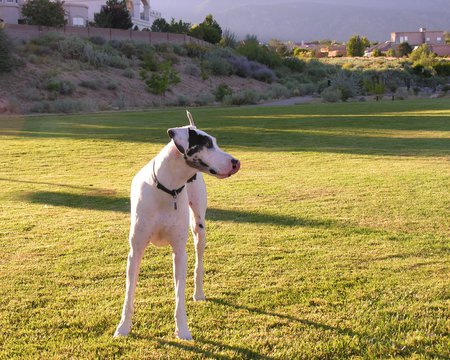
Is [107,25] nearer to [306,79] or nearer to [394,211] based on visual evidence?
[306,79]

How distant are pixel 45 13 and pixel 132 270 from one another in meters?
62.0

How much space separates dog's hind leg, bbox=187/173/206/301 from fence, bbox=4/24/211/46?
171 ft

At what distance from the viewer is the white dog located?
4336 millimetres

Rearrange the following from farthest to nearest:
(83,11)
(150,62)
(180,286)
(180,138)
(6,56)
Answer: (83,11) < (150,62) < (6,56) < (180,286) < (180,138)

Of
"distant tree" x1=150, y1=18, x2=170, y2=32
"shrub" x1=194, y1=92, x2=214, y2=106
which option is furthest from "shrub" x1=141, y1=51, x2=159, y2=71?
"distant tree" x1=150, y1=18, x2=170, y2=32

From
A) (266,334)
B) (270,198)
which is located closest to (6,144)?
(270,198)

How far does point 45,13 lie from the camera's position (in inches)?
2450

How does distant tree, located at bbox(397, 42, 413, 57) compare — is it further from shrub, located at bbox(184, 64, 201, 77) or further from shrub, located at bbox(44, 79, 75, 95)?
shrub, located at bbox(44, 79, 75, 95)

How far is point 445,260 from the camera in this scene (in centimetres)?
682

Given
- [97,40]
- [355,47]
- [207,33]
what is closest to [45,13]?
[97,40]

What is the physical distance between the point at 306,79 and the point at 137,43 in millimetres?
18755

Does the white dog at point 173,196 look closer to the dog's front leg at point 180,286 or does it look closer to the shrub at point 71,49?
the dog's front leg at point 180,286

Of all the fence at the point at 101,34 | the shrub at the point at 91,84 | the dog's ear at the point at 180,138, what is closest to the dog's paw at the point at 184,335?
the dog's ear at the point at 180,138

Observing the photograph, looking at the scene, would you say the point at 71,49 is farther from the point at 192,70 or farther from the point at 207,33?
the point at 207,33
